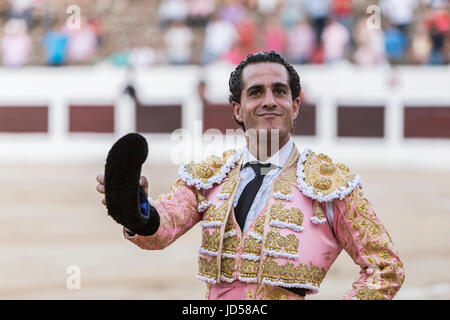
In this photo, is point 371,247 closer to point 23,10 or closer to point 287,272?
point 287,272

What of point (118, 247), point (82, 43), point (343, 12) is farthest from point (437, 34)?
point (118, 247)

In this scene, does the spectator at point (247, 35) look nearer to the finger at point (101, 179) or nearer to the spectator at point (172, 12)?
the spectator at point (172, 12)

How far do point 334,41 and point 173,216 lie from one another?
1124 cm

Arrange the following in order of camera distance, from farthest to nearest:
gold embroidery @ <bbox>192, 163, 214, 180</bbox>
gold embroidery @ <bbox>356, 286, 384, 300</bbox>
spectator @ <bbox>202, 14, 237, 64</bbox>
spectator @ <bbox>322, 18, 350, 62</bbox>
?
1. spectator @ <bbox>202, 14, 237, 64</bbox>
2. spectator @ <bbox>322, 18, 350, 62</bbox>
3. gold embroidery @ <bbox>192, 163, 214, 180</bbox>
4. gold embroidery @ <bbox>356, 286, 384, 300</bbox>

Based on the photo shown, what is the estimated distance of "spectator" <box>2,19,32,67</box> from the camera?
46.5ft

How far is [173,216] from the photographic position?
1854 mm

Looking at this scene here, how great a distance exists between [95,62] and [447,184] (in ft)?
19.1

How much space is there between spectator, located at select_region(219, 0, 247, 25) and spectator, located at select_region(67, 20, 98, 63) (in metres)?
2.01

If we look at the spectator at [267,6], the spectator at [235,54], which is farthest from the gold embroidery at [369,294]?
the spectator at [267,6]

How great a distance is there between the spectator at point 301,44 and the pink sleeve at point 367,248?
11.0m

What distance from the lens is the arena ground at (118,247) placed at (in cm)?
503

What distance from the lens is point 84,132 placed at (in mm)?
13789

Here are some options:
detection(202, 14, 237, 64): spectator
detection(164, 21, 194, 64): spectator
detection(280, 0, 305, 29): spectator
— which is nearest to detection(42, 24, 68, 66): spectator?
detection(164, 21, 194, 64): spectator

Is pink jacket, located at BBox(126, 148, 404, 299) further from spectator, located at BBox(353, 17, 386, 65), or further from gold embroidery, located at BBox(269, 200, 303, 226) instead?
spectator, located at BBox(353, 17, 386, 65)
